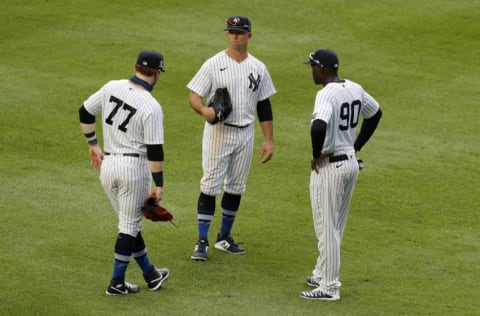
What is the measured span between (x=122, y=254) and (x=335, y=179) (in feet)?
5.80

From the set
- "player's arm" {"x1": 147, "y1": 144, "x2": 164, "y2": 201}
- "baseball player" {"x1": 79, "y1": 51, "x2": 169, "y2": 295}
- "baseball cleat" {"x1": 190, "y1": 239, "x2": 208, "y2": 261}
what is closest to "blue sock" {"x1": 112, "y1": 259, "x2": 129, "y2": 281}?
"baseball player" {"x1": 79, "y1": 51, "x2": 169, "y2": 295}

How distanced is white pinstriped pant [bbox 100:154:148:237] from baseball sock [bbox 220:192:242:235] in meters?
1.45

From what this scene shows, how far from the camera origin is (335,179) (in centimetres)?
767

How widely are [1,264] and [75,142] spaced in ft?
12.5

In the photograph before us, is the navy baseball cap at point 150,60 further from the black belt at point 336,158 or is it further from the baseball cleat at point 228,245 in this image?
the baseball cleat at point 228,245

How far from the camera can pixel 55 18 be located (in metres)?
16.4

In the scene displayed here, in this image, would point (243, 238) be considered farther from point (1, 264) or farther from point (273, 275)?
point (1, 264)

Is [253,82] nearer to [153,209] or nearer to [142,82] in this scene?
[142,82]

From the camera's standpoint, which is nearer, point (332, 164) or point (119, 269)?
point (119, 269)

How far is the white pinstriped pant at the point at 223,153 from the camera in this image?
8.68 metres

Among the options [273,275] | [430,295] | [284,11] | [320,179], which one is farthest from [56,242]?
[284,11]

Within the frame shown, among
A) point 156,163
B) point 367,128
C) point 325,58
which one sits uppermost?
point 325,58

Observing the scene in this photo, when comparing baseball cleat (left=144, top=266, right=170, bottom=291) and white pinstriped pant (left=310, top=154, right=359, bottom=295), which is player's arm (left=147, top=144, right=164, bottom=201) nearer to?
baseball cleat (left=144, top=266, right=170, bottom=291)

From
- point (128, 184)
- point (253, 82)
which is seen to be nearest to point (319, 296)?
point (128, 184)
